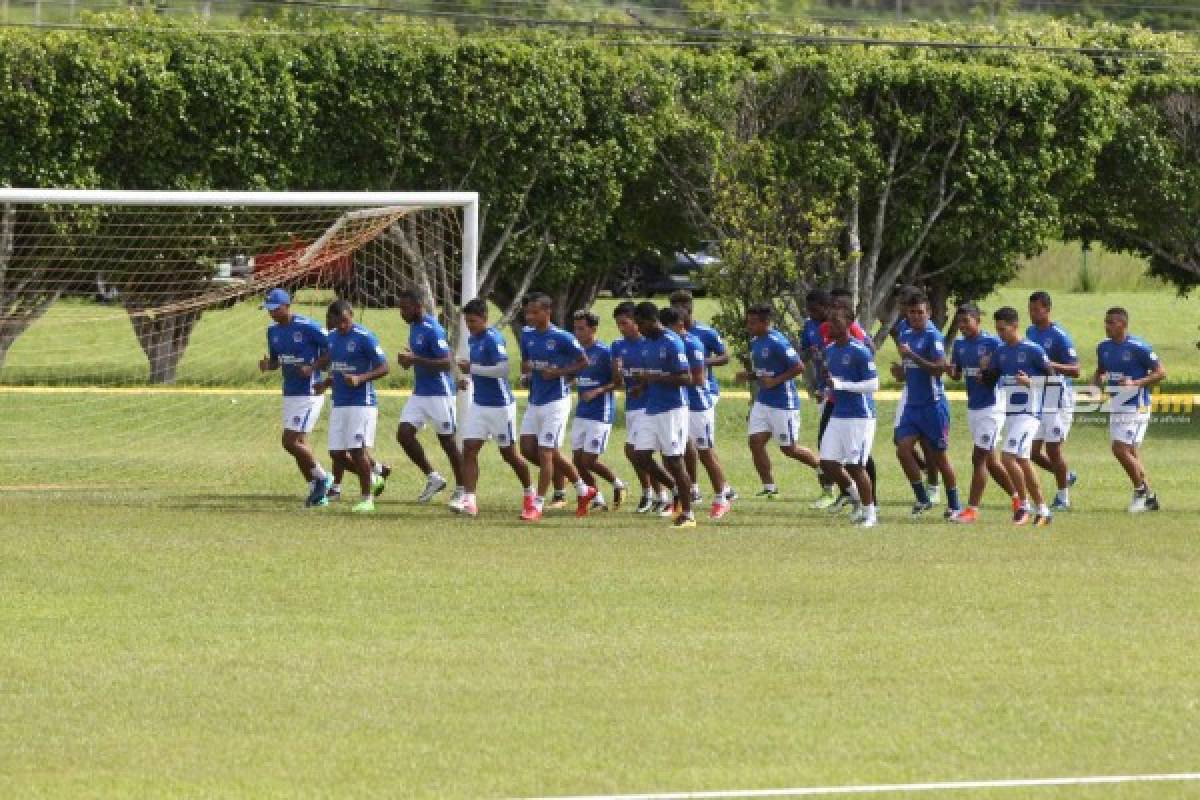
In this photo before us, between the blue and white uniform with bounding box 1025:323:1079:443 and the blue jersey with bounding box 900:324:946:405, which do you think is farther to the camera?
the blue and white uniform with bounding box 1025:323:1079:443

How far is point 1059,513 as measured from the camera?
67.2 feet

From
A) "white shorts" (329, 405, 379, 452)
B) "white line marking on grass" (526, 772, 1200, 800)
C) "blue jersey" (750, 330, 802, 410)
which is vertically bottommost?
"white shorts" (329, 405, 379, 452)

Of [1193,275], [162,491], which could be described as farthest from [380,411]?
[1193,275]

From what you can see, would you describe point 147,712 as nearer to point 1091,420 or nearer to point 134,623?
point 134,623

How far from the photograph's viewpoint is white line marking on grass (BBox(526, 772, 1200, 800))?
908cm

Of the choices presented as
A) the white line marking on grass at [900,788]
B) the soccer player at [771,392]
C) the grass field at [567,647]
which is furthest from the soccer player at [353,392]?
the white line marking on grass at [900,788]

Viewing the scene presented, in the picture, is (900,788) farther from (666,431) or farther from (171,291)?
(171,291)

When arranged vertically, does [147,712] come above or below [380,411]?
above

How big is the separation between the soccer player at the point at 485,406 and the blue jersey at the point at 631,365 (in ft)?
3.29

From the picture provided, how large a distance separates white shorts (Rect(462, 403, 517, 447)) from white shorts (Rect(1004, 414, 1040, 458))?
4.23 meters

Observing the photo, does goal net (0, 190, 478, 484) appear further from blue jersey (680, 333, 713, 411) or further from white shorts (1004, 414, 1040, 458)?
white shorts (1004, 414, 1040, 458)

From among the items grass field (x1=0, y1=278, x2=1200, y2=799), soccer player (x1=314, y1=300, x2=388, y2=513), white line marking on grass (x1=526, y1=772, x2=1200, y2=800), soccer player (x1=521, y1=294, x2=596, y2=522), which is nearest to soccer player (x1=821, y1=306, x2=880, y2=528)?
grass field (x1=0, y1=278, x2=1200, y2=799)

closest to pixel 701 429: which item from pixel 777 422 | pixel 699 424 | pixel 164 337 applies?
pixel 699 424

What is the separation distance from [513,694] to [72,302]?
1689 cm
